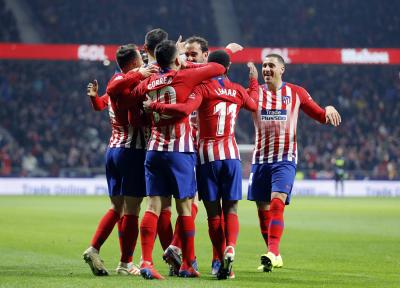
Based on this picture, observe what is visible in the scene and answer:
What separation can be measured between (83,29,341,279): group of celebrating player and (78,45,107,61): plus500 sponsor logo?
2498cm

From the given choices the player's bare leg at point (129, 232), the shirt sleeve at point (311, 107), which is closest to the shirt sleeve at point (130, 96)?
the player's bare leg at point (129, 232)

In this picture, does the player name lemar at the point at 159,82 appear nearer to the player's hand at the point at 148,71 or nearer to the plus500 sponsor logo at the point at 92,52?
the player's hand at the point at 148,71

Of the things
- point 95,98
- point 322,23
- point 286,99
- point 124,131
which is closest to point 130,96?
point 124,131

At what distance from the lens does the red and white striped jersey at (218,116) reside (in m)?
8.51

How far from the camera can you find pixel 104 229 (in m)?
8.70

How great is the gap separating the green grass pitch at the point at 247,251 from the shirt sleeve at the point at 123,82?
5.72ft

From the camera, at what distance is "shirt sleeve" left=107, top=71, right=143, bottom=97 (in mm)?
8234

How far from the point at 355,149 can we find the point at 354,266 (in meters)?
27.3

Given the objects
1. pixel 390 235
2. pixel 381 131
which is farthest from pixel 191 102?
pixel 381 131

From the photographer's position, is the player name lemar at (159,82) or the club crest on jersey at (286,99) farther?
the club crest on jersey at (286,99)

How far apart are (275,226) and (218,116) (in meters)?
1.47

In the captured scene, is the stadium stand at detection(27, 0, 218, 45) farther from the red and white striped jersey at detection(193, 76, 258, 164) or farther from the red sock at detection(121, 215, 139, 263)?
the red sock at detection(121, 215, 139, 263)

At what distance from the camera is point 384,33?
4059cm

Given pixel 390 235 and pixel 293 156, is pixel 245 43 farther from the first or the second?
pixel 293 156
